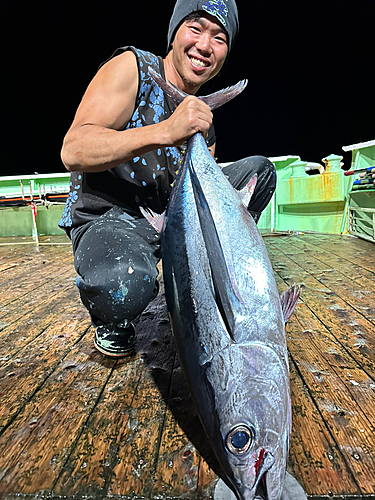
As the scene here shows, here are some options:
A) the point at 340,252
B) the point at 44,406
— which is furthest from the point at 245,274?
the point at 340,252

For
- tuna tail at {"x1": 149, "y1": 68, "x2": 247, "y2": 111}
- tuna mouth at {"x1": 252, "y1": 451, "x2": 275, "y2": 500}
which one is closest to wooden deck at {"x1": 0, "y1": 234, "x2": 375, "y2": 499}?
tuna mouth at {"x1": 252, "y1": 451, "x2": 275, "y2": 500}

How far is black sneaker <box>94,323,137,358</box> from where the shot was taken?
1.61 m

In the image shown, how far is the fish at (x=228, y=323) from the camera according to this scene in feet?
2.54

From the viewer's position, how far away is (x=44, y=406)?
1.26 m

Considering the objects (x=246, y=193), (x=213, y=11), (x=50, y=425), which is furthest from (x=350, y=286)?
(x=50, y=425)

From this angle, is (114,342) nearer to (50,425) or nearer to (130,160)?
(50,425)

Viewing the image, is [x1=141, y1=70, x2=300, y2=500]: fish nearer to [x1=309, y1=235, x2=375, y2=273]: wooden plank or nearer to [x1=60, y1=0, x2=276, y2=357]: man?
[x1=60, y1=0, x2=276, y2=357]: man

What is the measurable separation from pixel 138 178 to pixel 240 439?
1.31 m

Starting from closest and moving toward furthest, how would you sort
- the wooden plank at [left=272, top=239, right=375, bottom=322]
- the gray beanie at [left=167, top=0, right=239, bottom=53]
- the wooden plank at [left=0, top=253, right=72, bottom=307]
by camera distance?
the gray beanie at [left=167, top=0, right=239, bottom=53] < the wooden plank at [left=272, top=239, right=375, bottom=322] < the wooden plank at [left=0, top=253, right=72, bottom=307]

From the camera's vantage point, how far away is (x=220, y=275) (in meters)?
0.99

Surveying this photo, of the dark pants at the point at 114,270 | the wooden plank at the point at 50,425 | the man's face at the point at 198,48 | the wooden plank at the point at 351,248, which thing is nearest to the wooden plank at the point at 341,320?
the wooden plank at the point at 351,248

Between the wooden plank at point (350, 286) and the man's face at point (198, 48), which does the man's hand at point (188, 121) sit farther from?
the wooden plank at point (350, 286)

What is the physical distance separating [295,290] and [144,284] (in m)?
0.66

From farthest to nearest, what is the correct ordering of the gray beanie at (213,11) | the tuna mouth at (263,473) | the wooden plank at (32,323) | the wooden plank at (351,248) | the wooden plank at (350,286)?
the wooden plank at (351,248) < the wooden plank at (350,286) < the wooden plank at (32,323) < the gray beanie at (213,11) < the tuna mouth at (263,473)
